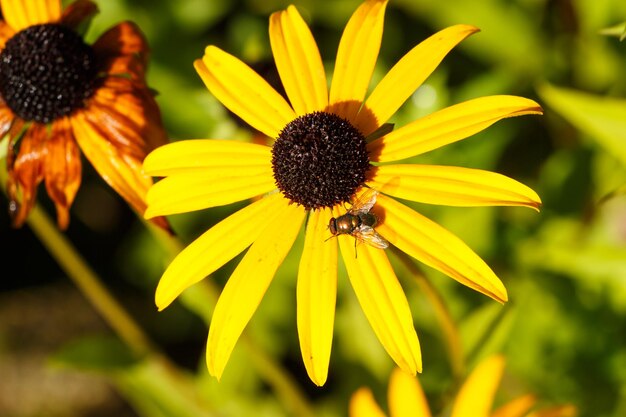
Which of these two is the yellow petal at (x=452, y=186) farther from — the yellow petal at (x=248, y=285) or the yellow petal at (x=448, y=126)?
the yellow petal at (x=248, y=285)

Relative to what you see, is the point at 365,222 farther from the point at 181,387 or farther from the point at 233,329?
the point at 181,387

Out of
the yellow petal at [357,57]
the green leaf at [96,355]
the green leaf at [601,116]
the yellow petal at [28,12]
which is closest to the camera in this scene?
the yellow petal at [357,57]

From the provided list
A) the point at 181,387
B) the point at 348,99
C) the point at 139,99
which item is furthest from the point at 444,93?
the point at 181,387

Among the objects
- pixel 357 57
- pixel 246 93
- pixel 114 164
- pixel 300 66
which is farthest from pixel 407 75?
pixel 114 164

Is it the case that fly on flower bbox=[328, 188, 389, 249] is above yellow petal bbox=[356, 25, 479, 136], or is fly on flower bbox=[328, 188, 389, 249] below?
below

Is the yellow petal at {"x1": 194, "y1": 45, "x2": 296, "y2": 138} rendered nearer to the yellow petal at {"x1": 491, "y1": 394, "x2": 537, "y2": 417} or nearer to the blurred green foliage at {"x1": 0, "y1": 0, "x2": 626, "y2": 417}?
the blurred green foliage at {"x1": 0, "y1": 0, "x2": 626, "y2": 417}

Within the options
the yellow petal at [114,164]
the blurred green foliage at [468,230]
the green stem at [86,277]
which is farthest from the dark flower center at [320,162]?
the green stem at [86,277]

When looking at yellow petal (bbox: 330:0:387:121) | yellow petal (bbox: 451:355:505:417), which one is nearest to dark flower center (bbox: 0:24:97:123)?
yellow petal (bbox: 330:0:387:121)

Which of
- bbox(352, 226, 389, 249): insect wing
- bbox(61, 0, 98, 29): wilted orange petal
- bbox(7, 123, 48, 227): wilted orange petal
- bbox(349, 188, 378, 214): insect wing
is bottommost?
bbox(7, 123, 48, 227): wilted orange petal
